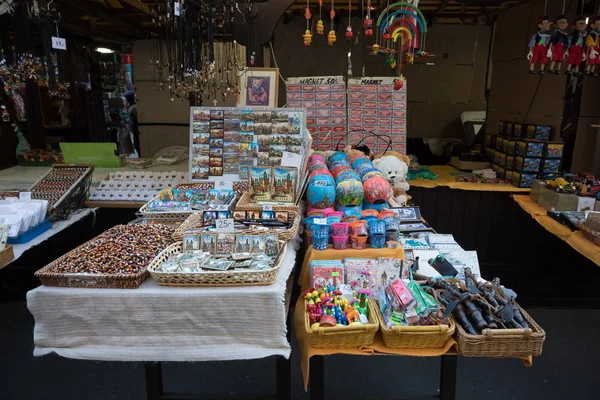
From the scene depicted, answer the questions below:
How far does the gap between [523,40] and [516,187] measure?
2.29 meters

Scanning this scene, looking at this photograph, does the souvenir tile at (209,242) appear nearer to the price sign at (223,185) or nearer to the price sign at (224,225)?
the price sign at (224,225)

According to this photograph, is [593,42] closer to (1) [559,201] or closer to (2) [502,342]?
(1) [559,201]

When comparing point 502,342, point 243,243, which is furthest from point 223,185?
point 502,342

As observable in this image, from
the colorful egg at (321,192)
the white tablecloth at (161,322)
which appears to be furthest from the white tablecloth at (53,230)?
the colorful egg at (321,192)

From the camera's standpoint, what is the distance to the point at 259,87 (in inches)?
156

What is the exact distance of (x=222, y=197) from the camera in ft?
9.91

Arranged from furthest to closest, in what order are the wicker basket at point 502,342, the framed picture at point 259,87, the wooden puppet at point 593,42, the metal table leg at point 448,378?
1. the wooden puppet at point 593,42
2. the framed picture at point 259,87
3. the metal table leg at point 448,378
4. the wicker basket at point 502,342

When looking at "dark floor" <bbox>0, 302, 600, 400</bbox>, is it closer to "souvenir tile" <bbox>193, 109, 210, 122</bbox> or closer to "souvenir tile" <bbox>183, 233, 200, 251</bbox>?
"souvenir tile" <bbox>183, 233, 200, 251</bbox>

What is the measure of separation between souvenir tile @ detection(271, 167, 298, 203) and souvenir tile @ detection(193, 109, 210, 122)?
40.8 inches

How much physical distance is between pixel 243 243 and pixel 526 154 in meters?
3.55

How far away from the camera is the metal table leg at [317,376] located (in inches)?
81.0

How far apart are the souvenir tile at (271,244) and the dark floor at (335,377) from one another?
1144 mm

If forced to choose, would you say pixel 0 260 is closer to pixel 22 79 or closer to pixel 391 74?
pixel 22 79

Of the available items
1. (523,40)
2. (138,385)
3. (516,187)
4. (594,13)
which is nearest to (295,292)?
(138,385)
